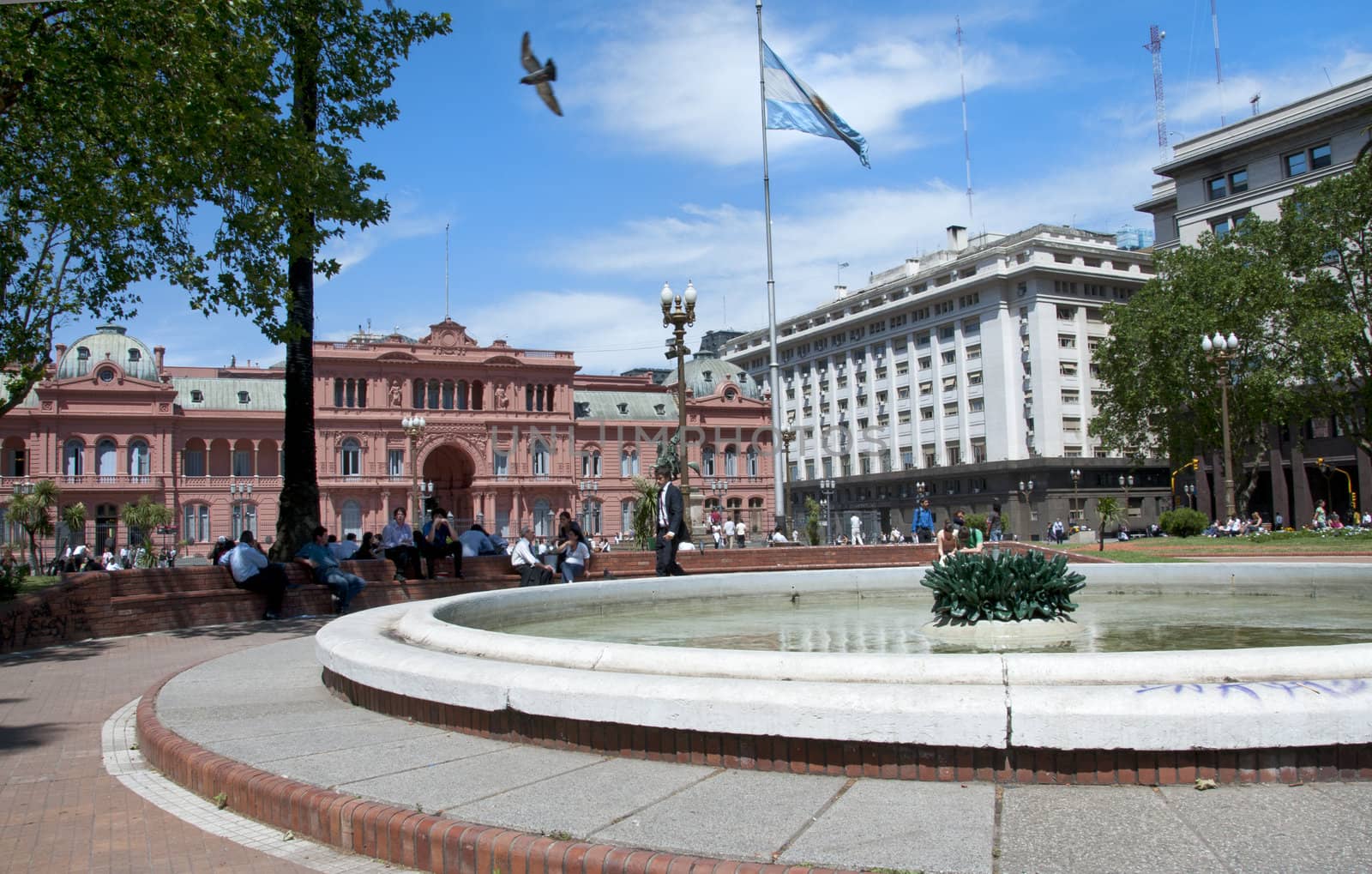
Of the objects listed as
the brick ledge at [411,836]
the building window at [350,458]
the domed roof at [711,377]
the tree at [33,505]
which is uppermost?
the domed roof at [711,377]

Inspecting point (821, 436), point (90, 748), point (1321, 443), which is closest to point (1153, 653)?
point (90, 748)

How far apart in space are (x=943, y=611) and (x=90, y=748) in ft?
18.0

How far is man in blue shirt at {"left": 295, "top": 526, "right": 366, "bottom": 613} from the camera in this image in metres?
13.4

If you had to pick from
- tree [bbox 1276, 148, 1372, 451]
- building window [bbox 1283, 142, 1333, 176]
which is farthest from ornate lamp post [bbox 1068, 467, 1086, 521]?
tree [bbox 1276, 148, 1372, 451]

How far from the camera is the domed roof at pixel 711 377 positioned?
7594 cm

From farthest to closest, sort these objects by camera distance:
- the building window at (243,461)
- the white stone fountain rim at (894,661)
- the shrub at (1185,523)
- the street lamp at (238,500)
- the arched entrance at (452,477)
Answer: the arched entrance at (452,477)
the building window at (243,461)
the street lamp at (238,500)
the shrub at (1185,523)
the white stone fountain rim at (894,661)

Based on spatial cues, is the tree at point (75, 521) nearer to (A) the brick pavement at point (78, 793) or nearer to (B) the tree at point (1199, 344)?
(A) the brick pavement at point (78, 793)

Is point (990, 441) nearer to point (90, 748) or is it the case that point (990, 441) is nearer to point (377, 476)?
point (377, 476)

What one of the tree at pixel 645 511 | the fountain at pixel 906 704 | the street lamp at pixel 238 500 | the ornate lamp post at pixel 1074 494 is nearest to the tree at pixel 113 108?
the fountain at pixel 906 704

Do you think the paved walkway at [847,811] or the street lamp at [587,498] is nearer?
the paved walkway at [847,811]

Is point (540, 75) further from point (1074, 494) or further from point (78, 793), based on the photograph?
point (1074, 494)

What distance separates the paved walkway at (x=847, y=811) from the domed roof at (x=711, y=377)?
69.8 m

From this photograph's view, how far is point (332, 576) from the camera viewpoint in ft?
44.1

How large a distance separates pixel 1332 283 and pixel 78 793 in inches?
1831
